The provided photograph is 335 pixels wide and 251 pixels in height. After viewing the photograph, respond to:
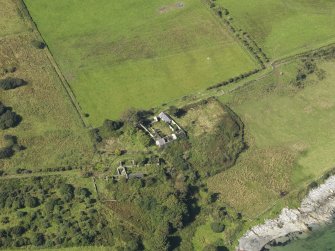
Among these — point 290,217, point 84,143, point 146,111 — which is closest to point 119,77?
point 146,111

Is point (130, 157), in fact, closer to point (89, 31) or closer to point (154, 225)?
point (154, 225)

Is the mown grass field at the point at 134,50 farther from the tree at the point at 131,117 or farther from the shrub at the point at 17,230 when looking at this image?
the shrub at the point at 17,230

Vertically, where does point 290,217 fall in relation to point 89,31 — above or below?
below

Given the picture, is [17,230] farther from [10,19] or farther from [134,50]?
[10,19]

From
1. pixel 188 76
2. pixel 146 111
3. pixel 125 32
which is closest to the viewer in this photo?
pixel 146 111

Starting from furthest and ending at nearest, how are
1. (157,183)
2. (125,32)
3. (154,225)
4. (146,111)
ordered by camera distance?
(125,32) → (146,111) → (157,183) → (154,225)

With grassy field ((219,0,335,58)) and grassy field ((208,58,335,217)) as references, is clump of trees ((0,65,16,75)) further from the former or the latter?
grassy field ((219,0,335,58))
